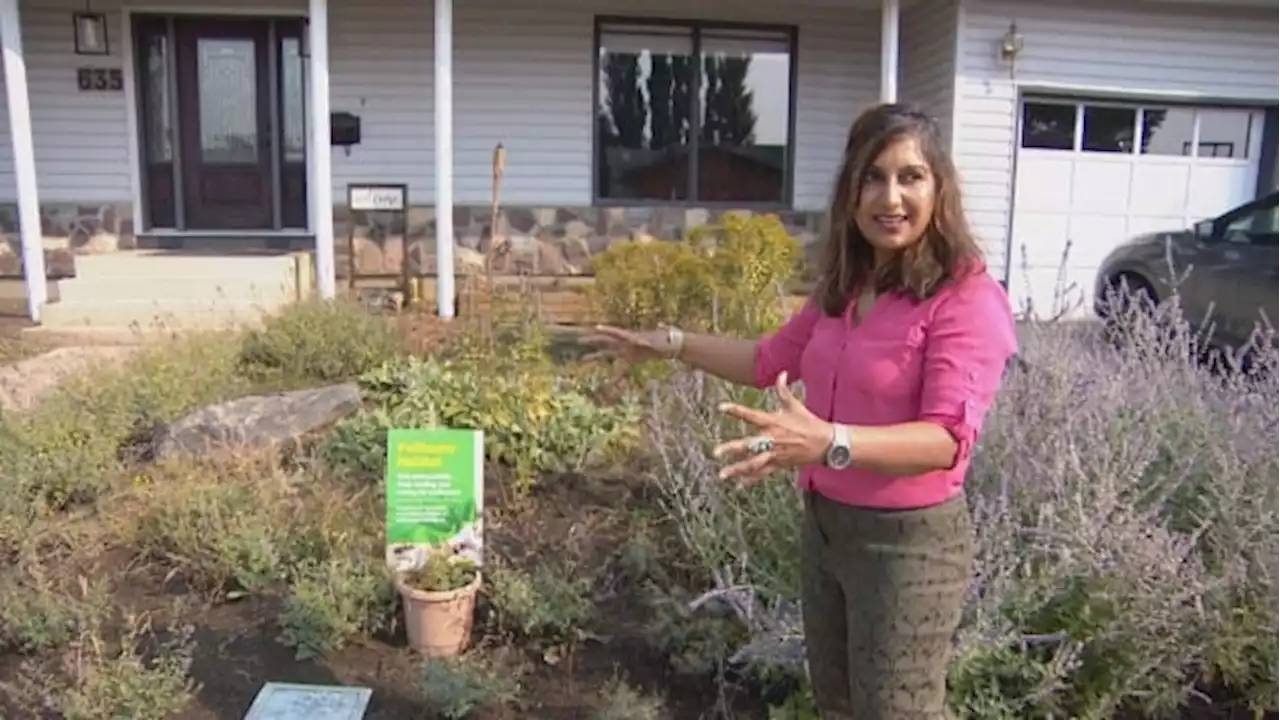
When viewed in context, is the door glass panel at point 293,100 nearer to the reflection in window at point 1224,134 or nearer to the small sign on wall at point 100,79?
the small sign on wall at point 100,79

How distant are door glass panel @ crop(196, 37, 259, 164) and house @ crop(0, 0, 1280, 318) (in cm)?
2

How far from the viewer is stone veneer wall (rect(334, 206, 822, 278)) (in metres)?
8.77

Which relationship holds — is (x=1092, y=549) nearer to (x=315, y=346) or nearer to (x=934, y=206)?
(x=934, y=206)

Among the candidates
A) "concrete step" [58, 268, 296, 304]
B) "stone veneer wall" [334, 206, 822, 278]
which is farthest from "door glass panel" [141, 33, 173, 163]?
"concrete step" [58, 268, 296, 304]

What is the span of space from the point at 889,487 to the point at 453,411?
2630mm

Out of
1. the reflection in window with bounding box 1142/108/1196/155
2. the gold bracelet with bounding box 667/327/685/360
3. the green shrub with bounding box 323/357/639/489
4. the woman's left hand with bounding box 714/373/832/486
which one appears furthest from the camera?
the reflection in window with bounding box 1142/108/1196/155

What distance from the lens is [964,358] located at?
146 centimetres

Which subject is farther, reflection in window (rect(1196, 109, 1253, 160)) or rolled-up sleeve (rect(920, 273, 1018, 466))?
reflection in window (rect(1196, 109, 1253, 160))

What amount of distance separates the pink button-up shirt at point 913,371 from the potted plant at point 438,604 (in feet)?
4.33

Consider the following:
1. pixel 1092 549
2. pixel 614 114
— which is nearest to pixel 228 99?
pixel 614 114

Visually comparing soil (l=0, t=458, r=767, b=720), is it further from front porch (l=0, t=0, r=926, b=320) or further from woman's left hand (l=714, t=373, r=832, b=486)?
front porch (l=0, t=0, r=926, b=320)

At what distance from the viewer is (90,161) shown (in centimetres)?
877

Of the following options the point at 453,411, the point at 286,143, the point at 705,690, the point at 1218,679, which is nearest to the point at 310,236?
the point at 286,143

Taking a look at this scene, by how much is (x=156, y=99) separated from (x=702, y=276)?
6.28 meters
